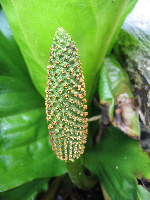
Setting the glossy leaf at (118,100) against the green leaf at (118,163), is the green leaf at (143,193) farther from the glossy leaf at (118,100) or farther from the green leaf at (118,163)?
the glossy leaf at (118,100)

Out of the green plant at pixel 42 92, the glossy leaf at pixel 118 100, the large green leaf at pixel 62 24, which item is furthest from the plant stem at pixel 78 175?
the large green leaf at pixel 62 24

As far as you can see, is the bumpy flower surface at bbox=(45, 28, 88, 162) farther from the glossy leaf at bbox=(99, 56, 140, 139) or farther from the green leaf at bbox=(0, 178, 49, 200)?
the green leaf at bbox=(0, 178, 49, 200)

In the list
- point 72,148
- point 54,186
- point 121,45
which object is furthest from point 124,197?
point 121,45

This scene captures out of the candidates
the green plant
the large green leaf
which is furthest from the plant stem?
the large green leaf

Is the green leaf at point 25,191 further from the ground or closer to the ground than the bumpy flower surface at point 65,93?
closer to the ground

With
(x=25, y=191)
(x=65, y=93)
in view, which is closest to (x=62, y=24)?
(x=65, y=93)

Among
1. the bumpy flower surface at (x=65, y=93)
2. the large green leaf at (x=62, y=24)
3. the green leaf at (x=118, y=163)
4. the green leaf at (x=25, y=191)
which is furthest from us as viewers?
the green leaf at (x=25, y=191)
